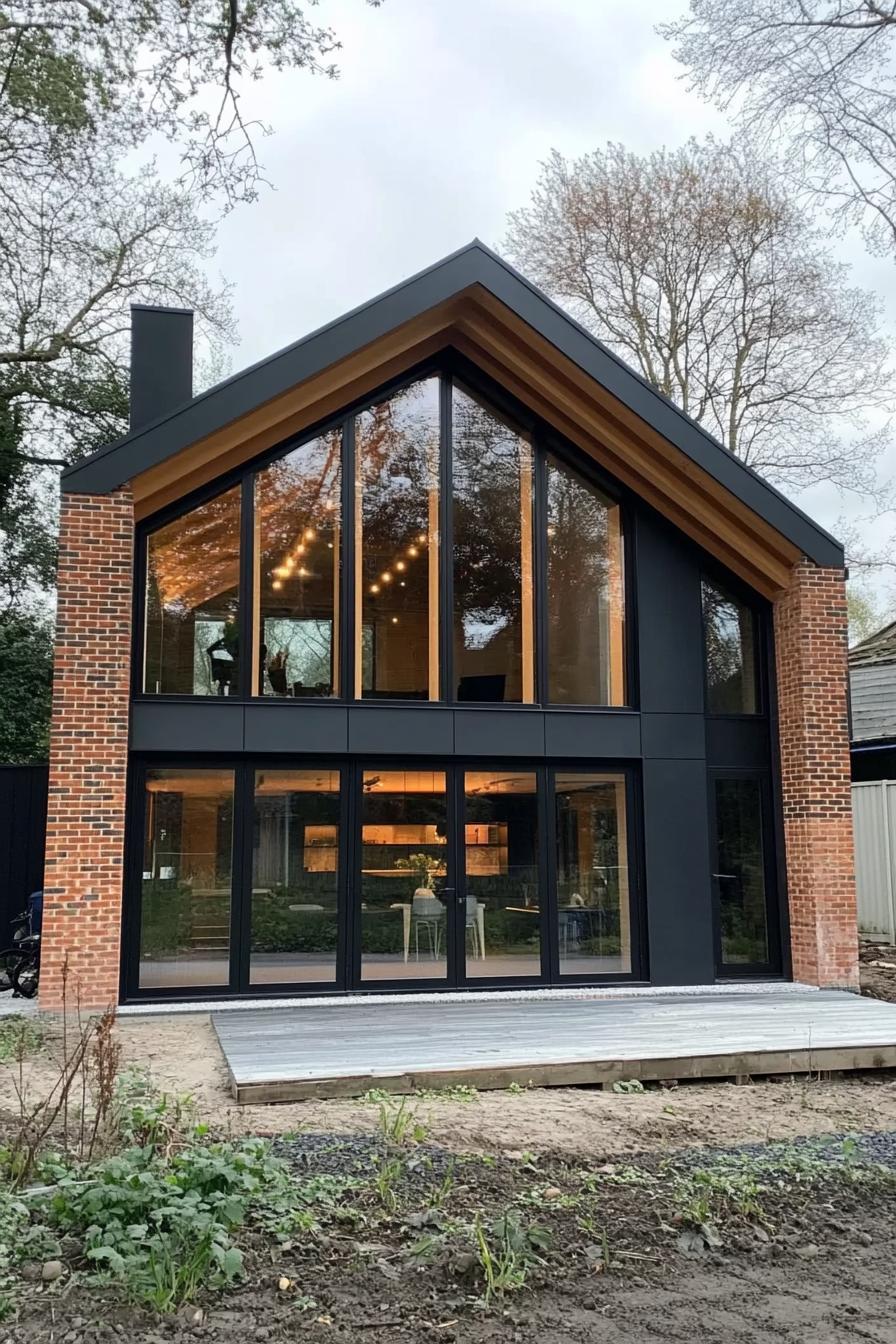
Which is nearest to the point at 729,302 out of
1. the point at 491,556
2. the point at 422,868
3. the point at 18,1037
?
the point at 491,556

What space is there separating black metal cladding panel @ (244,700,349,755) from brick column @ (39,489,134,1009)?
1066mm

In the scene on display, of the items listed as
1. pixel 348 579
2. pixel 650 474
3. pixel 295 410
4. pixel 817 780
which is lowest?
pixel 817 780

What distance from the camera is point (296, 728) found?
8.95 meters

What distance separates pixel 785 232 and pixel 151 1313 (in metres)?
20.7

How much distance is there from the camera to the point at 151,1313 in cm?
306

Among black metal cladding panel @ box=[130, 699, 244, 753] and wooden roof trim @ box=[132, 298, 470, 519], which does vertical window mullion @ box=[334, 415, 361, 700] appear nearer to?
wooden roof trim @ box=[132, 298, 470, 519]

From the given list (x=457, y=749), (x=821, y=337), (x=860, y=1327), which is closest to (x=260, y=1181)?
(x=860, y=1327)

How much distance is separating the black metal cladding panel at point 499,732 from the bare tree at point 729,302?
39.6 feet

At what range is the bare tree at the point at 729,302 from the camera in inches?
775

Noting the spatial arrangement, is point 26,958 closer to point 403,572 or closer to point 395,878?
point 395,878

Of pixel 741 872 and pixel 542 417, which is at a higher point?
pixel 542 417

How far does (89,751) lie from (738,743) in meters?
5.85

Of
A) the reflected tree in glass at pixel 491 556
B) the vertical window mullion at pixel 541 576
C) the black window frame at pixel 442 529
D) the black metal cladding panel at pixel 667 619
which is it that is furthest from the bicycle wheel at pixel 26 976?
the black metal cladding panel at pixel 667 619

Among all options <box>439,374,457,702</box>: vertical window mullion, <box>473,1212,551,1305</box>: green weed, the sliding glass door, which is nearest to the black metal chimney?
<box>439,374,457,702</box>: vertical window mullion
